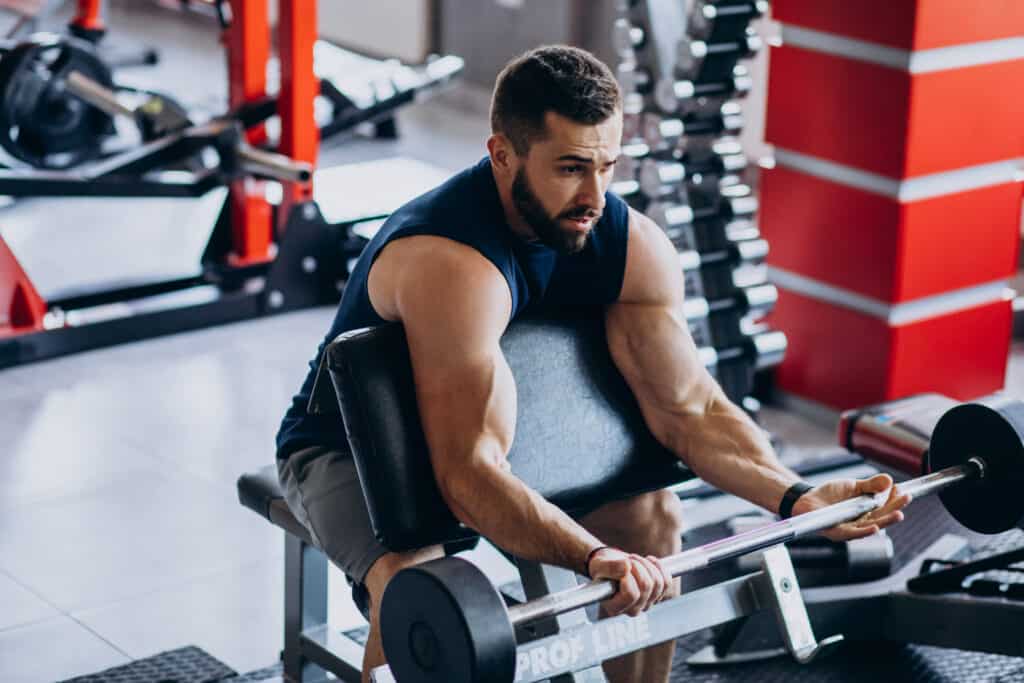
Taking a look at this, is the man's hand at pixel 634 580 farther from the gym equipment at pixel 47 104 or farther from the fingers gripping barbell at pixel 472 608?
the gym equipment at pixel 47 104

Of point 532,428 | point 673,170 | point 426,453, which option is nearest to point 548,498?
point 532,428

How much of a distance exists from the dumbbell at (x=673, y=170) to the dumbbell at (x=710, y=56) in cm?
18

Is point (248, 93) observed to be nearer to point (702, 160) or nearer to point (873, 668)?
→ point (702, 160)

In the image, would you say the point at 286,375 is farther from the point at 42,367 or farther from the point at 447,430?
the point at 447,430

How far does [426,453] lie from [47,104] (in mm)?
2778

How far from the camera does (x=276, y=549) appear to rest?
10.3 ft

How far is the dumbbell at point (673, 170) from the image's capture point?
325 cm

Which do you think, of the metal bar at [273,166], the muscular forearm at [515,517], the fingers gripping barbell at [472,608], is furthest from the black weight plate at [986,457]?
the metal bar at [273,166]

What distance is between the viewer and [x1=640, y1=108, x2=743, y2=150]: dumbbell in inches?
128

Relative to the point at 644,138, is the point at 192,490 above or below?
below

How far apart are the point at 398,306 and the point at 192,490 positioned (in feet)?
4.59

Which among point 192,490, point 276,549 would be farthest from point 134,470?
point 276,549

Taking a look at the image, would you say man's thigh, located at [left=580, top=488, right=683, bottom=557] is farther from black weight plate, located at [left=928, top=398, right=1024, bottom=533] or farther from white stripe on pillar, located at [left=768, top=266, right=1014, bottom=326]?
white stripe on pillar, located at [left=768, top=266, right=1014, bottom=326]

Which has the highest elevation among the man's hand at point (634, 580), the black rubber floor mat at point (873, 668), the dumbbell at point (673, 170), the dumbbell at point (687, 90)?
the dumbbell at point (687, 90)
